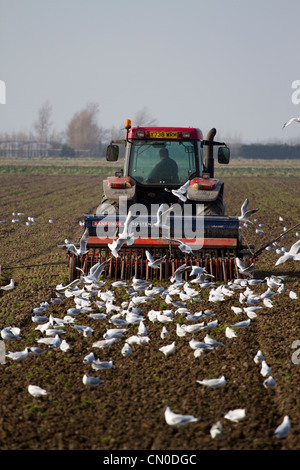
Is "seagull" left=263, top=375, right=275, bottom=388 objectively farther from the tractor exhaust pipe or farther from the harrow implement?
the tractor exhaust pipe

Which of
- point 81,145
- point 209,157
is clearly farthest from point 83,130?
point 209,157

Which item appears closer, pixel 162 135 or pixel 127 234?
pixel 127 234

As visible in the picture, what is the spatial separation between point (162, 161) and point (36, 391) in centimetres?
564

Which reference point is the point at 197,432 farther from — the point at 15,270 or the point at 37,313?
the point at 15,270

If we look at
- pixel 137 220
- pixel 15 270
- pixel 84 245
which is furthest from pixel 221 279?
pixel 15 270

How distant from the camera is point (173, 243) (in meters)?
8.41

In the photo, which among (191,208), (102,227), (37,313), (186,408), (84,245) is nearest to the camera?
(186,408)

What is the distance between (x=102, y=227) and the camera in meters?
8.46

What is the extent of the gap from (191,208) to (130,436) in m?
5.71

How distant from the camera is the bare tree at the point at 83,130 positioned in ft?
359

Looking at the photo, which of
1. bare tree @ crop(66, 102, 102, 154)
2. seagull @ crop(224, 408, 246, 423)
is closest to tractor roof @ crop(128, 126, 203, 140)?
seagull @ crop(224, 408, 246, 423)

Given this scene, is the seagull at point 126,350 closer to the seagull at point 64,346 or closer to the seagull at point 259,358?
the seagull at point 64,346

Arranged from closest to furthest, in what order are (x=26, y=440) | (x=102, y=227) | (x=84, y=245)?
(x=26, y=440) < (x=84, y=245) < (x=102, y=227)

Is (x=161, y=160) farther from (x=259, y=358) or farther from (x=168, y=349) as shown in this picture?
(x=259, y=358)
